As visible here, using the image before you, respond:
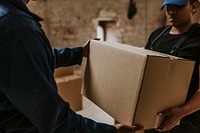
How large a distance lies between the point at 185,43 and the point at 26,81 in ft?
2.75

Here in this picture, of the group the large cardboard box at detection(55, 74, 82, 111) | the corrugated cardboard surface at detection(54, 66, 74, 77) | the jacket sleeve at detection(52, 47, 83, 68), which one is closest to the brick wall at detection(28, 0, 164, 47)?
the corrugated cardboard surface at detection(54, 66, 74, 77)

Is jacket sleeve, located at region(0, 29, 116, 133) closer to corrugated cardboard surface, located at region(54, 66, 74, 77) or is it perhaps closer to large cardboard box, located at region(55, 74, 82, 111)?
large cardboard box, located at region(55, 74, 82, 111)

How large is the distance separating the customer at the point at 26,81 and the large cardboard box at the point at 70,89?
2.13m

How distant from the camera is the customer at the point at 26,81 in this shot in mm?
675

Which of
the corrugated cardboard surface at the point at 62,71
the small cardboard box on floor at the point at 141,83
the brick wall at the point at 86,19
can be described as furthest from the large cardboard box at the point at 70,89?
the small cardboard box on floor at the point at 141,83

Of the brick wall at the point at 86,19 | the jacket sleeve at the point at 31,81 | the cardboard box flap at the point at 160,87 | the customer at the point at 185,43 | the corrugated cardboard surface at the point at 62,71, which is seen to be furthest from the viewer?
the brick wall at the point at 86,19

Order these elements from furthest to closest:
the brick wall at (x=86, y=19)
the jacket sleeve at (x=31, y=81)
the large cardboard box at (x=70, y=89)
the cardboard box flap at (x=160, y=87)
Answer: the brick wall at (x=86, y=19) → the large cardboard box at (x=70, y=89) → the cardboard box flap at (x=160, y=87) → the jacket sleeve at (x=31, y=81)

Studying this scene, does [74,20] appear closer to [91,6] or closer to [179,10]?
[91,6]

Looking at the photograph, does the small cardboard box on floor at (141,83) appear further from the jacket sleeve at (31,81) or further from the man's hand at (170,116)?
the jacket sleeve at (31,81)

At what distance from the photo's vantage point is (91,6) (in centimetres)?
408

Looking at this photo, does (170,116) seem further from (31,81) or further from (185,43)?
(31,81)

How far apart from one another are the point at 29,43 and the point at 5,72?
0.38 feet

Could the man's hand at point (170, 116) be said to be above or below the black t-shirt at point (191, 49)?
below

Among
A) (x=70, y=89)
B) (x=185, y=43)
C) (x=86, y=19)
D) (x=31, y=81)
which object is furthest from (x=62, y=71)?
(x=31, y=81)
